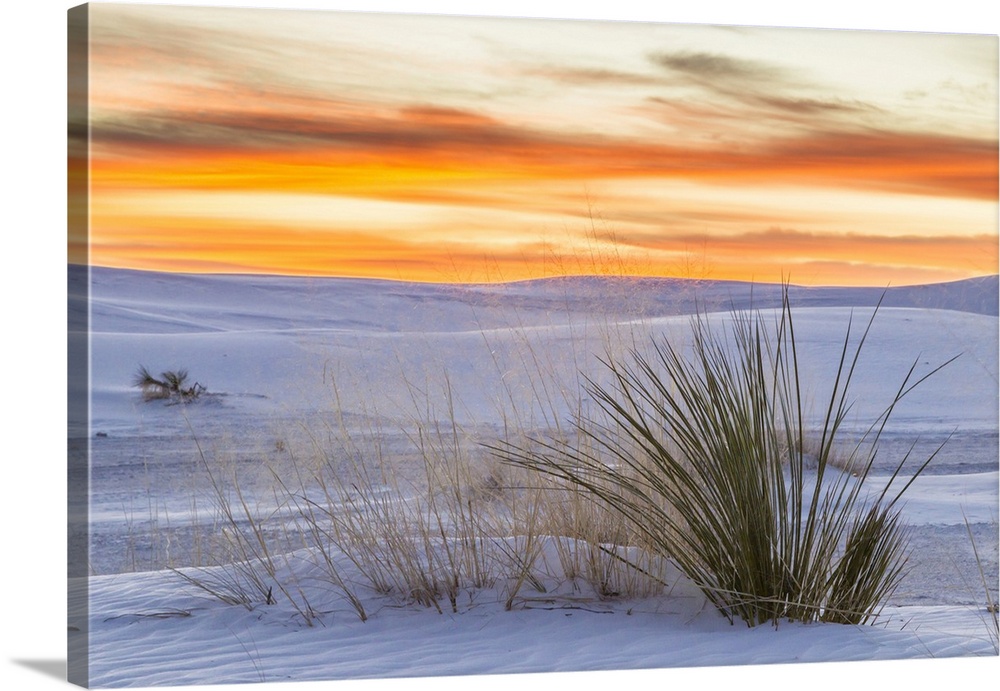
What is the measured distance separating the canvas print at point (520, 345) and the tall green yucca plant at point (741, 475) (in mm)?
19

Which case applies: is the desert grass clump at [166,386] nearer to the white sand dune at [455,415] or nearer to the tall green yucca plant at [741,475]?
the white sand dune at [455,415]

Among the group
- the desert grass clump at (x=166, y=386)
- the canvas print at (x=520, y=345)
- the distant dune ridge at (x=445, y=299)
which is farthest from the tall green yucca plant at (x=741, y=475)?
the desert grass clump at (x=166, y=386)

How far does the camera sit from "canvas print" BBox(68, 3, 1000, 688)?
4.38 metres

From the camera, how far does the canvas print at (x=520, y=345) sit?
4.38m

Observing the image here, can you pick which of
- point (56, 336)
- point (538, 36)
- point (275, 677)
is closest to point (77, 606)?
point (275, 677)

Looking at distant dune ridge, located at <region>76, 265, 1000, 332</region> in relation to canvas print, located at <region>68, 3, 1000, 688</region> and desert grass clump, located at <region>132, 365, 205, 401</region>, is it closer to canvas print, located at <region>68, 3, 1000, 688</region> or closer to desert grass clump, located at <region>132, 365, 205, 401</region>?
canvas print, located at <region>68, 3, 1000, 688</region>

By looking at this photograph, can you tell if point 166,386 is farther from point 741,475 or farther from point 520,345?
point 741,475

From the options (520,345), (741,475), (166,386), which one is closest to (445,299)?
(520,345)

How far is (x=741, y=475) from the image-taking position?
4387 millimetres

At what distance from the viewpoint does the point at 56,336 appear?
4.64 meters

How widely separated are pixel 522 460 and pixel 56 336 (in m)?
1.68

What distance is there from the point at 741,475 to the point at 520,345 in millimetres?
974

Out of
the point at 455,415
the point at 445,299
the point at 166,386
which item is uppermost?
the point at 445,299

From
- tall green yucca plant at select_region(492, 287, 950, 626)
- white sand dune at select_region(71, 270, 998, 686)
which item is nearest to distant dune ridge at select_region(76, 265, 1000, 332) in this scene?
white sand dune at select_region(71, 270, 998, 686)
